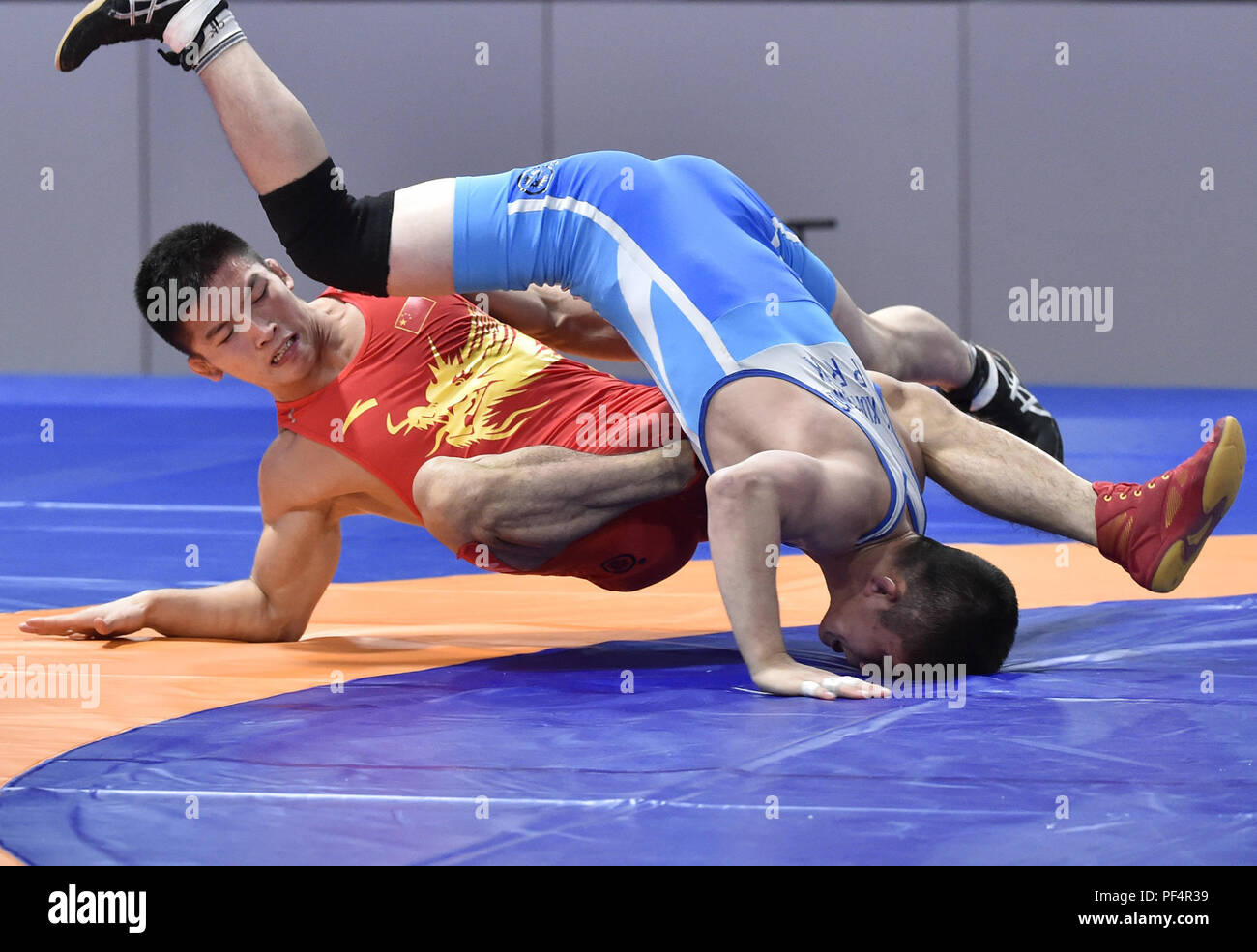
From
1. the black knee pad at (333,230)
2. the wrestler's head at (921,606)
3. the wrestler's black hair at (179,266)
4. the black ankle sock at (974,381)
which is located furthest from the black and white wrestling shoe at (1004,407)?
the wrestler's black hair at (179,266)

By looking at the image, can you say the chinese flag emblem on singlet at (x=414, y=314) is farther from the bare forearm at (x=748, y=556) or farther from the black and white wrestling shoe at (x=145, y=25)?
the bare forearm at (x=748, y=556)

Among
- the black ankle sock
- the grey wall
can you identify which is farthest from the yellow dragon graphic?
the grey wall

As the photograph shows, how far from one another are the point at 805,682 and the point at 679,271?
2.69 ft

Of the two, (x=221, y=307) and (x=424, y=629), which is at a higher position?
(x=221, y=307)

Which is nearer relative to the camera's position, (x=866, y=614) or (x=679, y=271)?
(x=866, y=614)

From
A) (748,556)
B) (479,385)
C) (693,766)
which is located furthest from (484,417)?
(693,766)

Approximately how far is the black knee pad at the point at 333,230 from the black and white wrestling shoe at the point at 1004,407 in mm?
1433

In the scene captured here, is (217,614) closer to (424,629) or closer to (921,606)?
(424,629)

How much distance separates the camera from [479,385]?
3057 millimetres

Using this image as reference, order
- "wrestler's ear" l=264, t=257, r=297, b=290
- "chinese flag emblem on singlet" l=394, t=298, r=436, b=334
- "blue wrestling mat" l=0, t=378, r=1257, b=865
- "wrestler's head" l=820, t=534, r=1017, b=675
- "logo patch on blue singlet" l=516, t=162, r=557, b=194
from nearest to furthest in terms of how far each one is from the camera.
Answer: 1. "blue wrestling mat" l=0, t=378, r=1257, b=865
2. "wrestler's head" l=820, t=534, r=1017, b=675
3. "logo patch on blue singlet" l=516, t=162, r=557, b=194
4. "wrestler's ear" l=264, t=257, r=297, b=290
5. "chinese flag emblem on singlet" l=394, t=298, r=436, b=334

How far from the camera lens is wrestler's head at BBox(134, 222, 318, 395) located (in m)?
2.89

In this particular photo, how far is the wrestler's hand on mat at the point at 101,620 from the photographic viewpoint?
2.94m

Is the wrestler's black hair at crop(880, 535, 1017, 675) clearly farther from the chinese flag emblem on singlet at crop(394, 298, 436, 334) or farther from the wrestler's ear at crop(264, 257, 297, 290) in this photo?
the wrestler's ear at crop(264, 257, 297, 290)

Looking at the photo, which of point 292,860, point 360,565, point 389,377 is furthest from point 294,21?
point 292,860
